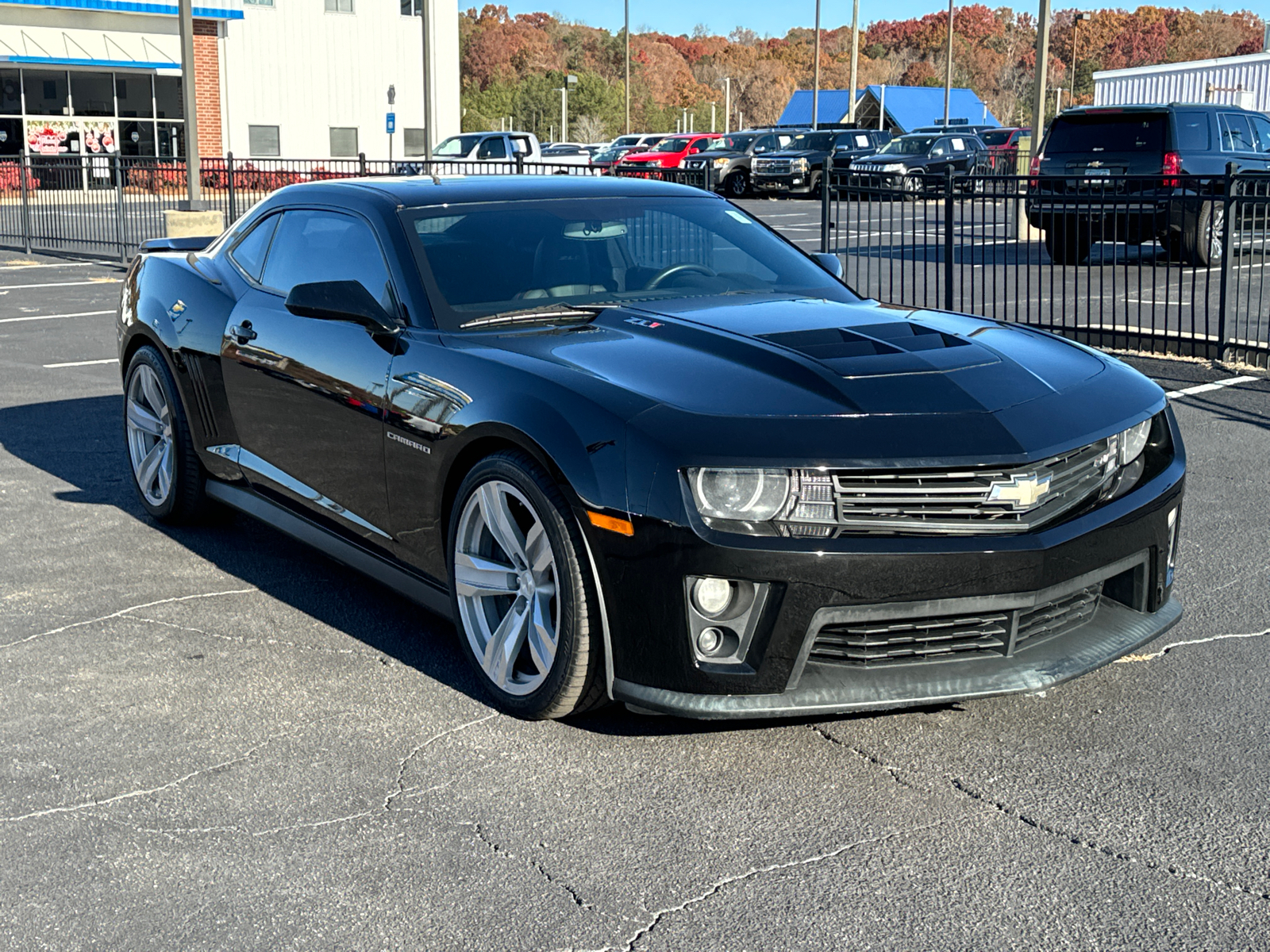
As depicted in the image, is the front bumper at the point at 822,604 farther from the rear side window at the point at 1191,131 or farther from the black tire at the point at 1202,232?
the rear side window at the point at 1191,131

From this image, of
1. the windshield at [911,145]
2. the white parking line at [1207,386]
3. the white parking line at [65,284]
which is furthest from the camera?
the windshield at [911,145]

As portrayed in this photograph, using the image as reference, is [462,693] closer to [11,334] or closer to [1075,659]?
[1075,659]

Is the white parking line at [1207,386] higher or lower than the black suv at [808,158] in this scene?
lower

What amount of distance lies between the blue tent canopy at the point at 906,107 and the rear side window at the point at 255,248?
215ft

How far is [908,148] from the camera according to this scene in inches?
1417

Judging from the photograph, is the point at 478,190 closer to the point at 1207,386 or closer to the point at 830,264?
the point at 830,264

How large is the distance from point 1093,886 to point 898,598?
31.8 inches

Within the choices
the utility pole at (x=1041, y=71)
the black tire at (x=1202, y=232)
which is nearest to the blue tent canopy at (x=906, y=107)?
the utility pole at (x=1041, y=71)

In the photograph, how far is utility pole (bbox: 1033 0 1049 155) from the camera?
2097 cm

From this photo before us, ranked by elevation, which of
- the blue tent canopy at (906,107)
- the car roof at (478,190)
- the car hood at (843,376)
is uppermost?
the blue tent canopy at (906,107)

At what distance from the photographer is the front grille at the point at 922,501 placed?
3.55 metres

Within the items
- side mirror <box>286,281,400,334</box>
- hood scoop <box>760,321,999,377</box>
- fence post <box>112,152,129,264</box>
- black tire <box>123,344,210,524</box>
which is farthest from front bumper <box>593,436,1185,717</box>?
fence post <box>112,152,129,264</box>

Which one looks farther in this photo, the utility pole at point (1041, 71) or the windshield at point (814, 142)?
the windshield at point (814, 142)

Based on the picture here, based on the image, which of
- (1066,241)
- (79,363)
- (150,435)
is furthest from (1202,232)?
(150,435)
